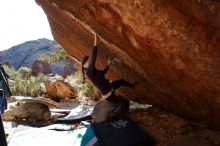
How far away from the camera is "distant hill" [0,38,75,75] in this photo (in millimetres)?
50956

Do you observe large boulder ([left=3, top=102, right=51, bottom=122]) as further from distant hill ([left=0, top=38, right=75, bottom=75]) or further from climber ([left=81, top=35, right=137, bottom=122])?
distant hill ([left=0, top=38, right=75, bottom=75])

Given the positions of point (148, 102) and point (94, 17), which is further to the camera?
point (148, 102)

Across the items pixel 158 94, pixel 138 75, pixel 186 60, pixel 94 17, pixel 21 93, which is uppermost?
pixel 94 17

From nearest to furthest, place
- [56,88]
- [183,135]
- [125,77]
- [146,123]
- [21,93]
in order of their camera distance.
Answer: [183,135] → [146,123] → [125,77] → [56,88] → [21,93]

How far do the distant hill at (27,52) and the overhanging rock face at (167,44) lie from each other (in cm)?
4456

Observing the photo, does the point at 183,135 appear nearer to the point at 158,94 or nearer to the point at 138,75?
the point at 158,94

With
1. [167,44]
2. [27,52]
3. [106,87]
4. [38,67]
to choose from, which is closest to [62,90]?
[106,87]

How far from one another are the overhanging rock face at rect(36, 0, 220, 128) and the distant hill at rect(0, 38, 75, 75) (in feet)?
146

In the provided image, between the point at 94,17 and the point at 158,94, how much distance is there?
2395 millimetres

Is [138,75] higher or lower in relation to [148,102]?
higher

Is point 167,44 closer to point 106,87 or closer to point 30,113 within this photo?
point 106,87

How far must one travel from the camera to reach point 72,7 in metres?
6.35

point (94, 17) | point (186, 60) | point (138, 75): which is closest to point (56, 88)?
point (138, 75)

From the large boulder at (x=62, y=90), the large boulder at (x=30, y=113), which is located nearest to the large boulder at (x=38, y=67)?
the large boulder at (x=62, y=90)
